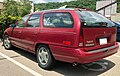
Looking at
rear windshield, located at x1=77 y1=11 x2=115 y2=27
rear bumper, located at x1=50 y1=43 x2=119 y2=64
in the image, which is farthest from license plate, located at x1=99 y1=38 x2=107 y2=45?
rear windshield, located at x1=77 y1=11 x2=115 y2=27

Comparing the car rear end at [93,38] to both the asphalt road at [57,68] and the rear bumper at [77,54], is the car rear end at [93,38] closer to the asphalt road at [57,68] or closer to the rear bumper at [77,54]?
the rear bumper at [77,54]

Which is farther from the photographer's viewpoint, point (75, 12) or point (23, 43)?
point (23, 43)

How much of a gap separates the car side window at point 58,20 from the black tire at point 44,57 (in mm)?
638

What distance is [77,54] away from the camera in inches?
163

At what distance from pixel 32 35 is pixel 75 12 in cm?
159

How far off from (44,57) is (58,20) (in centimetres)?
111

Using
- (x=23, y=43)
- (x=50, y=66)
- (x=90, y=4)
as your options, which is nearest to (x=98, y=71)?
(x=50, y=66)

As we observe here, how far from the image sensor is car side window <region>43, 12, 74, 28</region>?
4.43 meters

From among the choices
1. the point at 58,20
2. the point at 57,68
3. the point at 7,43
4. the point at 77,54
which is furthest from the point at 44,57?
the point at 7,43

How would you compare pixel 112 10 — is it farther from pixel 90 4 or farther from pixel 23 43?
pixel 23 43

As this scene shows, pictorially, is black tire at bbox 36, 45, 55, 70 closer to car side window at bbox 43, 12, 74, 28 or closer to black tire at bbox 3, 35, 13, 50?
car side window at bbox 43, 12, 74, 28

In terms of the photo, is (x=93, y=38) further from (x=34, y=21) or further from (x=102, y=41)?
(x=34, y=21)

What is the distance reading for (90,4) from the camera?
67.4 meters

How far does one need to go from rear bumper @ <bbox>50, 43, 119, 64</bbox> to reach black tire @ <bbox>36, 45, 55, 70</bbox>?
24cm
